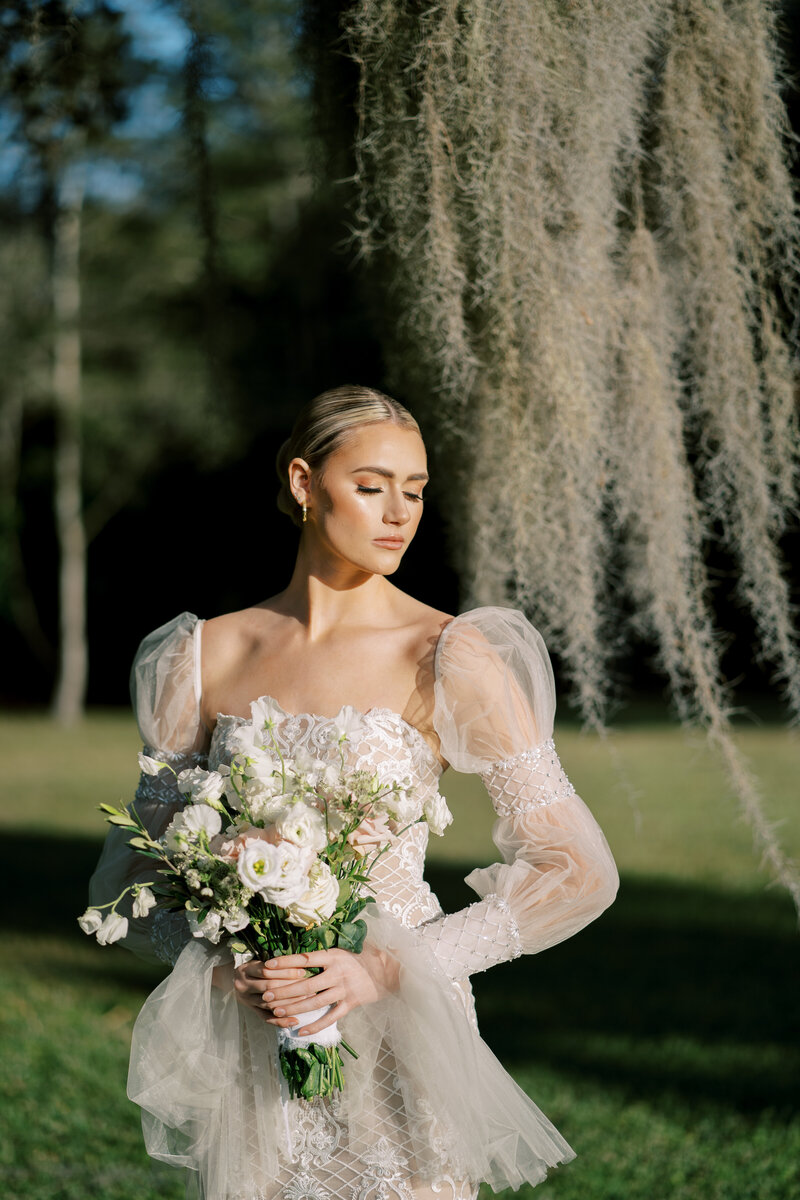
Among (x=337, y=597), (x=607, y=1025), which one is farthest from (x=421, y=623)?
(x=607, y=1025)

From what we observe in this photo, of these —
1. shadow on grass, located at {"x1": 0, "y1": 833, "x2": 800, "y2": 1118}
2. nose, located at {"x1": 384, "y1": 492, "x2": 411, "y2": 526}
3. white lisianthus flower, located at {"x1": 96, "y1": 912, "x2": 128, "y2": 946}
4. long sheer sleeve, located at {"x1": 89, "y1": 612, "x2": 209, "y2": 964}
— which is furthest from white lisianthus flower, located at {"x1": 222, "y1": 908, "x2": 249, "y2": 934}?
shadow on grass, located at {"x1": 0, "y1": 833, "x2": 800, "y2": 1118}

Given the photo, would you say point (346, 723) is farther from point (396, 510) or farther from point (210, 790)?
point (396, 510)

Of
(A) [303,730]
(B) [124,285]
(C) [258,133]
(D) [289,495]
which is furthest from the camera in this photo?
(B) [124,285]

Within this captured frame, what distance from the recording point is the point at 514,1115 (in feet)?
6.72

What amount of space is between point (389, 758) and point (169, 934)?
1.90 feet

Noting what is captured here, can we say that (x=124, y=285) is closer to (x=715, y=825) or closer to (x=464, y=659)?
(x=715, y=825)

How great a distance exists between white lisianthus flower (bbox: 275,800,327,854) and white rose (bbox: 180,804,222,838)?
Result: 0.11 metres

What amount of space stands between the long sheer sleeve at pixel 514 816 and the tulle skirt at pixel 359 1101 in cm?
12

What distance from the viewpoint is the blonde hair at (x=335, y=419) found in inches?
89.4

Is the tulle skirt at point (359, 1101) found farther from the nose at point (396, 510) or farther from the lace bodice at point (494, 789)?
the nose at point (396, 510)

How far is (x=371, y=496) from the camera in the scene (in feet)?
7.39

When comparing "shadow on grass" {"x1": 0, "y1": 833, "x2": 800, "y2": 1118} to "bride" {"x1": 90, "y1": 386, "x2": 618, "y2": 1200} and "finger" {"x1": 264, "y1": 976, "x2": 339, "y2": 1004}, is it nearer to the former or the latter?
"bride" {"x1": 90, "y1": 386, "x2": 618, "y2": 1200}

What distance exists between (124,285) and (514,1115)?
16.7 metres

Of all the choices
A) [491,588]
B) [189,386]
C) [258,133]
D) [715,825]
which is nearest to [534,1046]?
[491,588]
